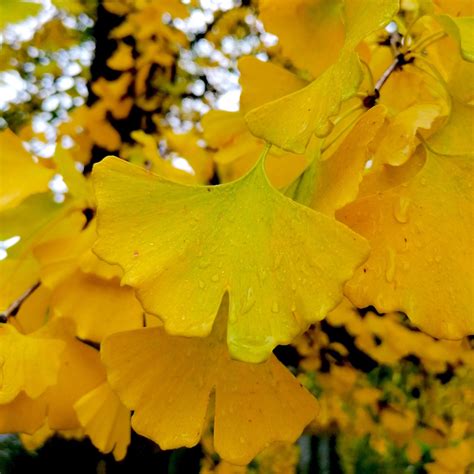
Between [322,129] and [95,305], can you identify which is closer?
[322,129]

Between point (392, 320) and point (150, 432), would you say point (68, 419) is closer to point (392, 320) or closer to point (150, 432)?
point (150, 432)

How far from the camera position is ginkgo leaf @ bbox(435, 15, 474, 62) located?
0.90 feet

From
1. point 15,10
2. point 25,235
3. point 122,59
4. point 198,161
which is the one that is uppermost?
point 15,10

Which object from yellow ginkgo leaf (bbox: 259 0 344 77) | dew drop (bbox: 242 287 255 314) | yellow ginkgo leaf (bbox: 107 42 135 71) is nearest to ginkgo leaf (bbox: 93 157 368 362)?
dew drop (bbox: 242 287 255 314)

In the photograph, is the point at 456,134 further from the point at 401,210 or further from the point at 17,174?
the point at 17,174

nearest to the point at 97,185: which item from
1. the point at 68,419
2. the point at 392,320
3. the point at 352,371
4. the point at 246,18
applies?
the point at 68,419

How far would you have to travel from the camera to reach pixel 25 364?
1.30 ft

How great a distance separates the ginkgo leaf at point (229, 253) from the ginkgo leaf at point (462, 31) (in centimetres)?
9

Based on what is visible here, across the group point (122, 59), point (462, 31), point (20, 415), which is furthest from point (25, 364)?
point (122, 59)

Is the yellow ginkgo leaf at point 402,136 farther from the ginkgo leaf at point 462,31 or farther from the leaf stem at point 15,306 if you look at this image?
the leaf stem at point 15,306

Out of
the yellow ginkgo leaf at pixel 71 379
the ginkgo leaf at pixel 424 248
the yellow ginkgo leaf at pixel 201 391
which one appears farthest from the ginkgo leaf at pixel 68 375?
the ginkgo leaf at pixel 424 248

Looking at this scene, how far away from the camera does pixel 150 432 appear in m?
0.31

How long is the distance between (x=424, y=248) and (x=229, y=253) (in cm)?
10

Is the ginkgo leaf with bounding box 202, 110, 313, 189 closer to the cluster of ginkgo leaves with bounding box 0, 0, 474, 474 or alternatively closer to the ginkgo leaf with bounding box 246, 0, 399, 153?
the cluster of ginkgo leaves with bounding box 0, 0, 474, 474
